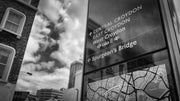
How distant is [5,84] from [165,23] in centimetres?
955

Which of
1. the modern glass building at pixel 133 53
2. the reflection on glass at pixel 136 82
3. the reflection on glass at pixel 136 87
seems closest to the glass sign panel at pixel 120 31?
the modern glass building at pixel 133 53

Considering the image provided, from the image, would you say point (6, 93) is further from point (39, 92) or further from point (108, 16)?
point (39, 92)

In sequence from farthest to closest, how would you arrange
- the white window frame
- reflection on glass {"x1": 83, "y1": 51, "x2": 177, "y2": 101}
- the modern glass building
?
1. the white window frame
2. the modern glass building
3. reflection on glass {"x1": 83, "y1": 51, "x2": 177, "y2": 101}

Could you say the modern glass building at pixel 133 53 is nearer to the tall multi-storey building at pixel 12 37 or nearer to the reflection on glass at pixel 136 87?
the reflection on glass at pixel 136 87

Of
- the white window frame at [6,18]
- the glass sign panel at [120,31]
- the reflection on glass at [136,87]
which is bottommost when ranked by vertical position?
the reflection on glass at [136,87]

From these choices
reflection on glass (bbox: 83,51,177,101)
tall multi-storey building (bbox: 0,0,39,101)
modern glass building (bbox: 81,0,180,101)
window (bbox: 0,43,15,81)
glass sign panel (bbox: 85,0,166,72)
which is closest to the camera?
reflection on glass (bbox: 83,51,177,101)

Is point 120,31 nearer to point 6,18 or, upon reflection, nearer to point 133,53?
point 133,53

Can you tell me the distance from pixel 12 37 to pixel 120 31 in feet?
29.4

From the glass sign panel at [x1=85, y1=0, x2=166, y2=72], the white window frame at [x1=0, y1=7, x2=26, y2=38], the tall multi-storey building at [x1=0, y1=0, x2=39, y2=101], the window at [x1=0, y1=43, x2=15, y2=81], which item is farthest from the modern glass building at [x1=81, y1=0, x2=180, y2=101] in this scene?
the white window frame at [x1=0, y1=7, x2=26, y2=38]

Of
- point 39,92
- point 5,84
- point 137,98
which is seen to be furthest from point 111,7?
point 39,92

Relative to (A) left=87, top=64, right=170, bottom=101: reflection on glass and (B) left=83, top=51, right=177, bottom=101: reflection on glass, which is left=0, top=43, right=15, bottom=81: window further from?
(A) left=87, top=64, right=170, bottom=101: reflection on glass

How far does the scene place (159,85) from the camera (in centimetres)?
318

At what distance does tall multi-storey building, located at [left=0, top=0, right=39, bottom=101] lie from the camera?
9.69m

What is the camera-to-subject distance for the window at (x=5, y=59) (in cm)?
984
